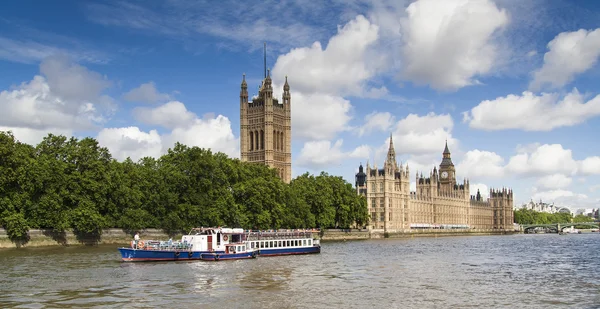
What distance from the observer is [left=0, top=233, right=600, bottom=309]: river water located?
1484 inches

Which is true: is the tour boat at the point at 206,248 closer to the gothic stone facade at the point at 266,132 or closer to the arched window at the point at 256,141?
the gothic stone facade at the point at 266,132

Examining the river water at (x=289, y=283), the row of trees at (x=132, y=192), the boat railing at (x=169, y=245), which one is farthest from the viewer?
the row of trees at (x=132, y=192)

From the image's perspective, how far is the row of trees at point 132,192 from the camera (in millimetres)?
76625

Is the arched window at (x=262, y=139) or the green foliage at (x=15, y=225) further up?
the arched window at (x=262, y=139)

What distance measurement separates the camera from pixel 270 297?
3931 cm

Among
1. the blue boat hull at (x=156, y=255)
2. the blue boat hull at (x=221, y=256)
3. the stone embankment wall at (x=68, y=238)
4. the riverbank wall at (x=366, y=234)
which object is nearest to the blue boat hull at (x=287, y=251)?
the blue boat hull at (x=221, y=256)

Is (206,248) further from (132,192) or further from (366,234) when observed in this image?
(366,234)

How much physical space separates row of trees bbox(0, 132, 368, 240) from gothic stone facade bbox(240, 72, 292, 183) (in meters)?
69.9

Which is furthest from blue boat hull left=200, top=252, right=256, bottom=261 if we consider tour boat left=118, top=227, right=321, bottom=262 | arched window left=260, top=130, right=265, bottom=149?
arched window left=260, top=130, right=265, bottom=149

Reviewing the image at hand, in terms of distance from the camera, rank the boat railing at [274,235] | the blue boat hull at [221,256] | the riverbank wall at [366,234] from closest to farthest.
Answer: the blue boat hull at [221,256] → the boat railing at [274,235] → the riverbank wall at [366,234]

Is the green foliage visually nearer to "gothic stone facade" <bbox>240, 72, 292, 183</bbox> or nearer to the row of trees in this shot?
the row of trees

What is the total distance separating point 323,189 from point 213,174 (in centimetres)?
3743

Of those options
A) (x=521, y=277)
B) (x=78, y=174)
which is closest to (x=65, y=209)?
(x=78, y=174)

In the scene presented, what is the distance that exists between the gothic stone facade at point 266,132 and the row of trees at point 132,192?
6986 centimetres
